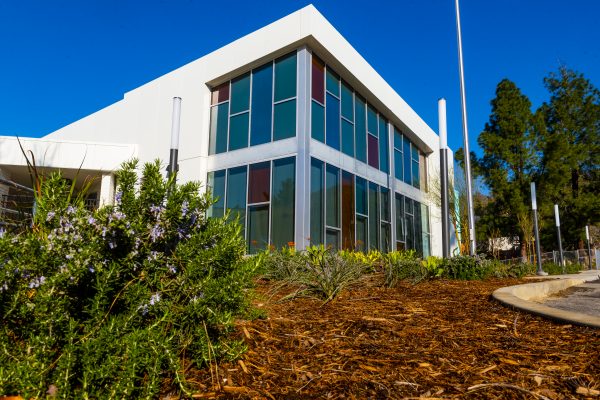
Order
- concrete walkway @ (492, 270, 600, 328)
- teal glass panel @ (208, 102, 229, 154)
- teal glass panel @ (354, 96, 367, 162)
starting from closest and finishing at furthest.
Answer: concrete walkway @ (492, 270, 600, 328) < teal glass panel @ (208, 102, 229, 154) < teal glass panel @ (354, 96, 367, 162)

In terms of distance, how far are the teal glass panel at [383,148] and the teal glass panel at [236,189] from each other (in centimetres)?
524

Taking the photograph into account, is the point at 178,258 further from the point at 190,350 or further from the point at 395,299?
the point at 395,299

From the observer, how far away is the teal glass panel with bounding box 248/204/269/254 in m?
10.3

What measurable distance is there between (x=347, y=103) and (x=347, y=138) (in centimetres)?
114

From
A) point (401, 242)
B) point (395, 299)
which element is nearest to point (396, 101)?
point (401, 242)

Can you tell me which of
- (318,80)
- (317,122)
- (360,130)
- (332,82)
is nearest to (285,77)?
(318,80)

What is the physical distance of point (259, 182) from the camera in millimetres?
10656

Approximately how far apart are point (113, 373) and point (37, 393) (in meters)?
0.29

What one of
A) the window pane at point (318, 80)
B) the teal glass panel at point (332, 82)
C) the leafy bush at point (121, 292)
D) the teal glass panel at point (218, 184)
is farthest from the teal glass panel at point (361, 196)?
the leafy bush at point (121, 292)

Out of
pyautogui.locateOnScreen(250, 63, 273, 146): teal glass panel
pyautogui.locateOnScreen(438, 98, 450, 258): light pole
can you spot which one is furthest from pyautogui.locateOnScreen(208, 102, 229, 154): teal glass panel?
pyautogui.locateOnScreen(438, 98, 450, 258): light pole

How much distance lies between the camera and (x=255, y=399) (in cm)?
167

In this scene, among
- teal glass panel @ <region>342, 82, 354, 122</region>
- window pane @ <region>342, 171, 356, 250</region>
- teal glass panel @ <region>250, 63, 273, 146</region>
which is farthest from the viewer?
teal glass panel @ <region>342, 82, 354, 122</region>

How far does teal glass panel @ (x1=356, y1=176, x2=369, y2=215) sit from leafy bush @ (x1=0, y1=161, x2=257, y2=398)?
1012cm

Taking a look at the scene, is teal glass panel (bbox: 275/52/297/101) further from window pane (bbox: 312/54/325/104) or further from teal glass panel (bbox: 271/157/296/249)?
teal glass panel (bbox: 271/157/296/249)
